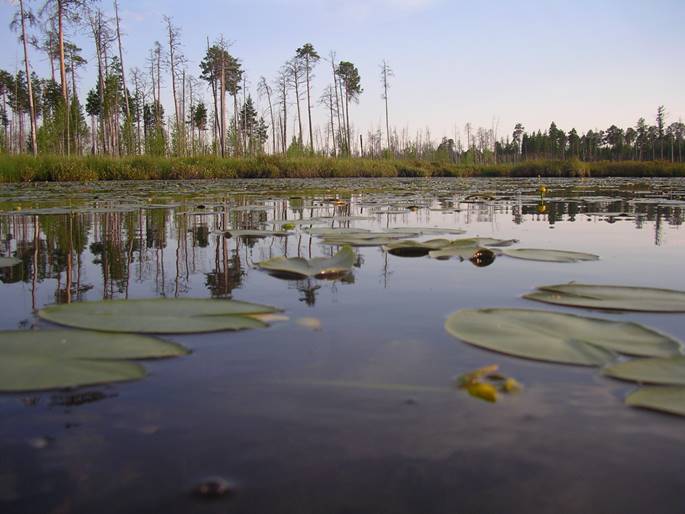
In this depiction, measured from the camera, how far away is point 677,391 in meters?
0.71

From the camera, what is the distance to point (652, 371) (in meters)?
0.77

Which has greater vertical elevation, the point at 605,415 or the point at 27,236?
the point at 27,236

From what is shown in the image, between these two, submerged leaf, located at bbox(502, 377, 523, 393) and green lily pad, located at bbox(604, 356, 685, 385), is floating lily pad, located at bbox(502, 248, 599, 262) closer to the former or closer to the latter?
green lily pad, located at bbox(604, 356, 685, 385)

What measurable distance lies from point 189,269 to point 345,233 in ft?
3.34

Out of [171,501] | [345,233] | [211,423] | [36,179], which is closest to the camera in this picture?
[171,501]

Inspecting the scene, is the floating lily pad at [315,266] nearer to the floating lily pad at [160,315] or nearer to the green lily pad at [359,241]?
the floating lily pad at [160,315]

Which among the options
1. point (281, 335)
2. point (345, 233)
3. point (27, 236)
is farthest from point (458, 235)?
point (27, 236)

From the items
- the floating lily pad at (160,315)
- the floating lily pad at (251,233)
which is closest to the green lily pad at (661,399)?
the floating lily pad at (160,315)

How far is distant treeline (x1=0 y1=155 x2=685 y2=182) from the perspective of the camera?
42.5 feet

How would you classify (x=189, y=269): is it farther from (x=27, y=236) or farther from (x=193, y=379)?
(x=27, y=236)

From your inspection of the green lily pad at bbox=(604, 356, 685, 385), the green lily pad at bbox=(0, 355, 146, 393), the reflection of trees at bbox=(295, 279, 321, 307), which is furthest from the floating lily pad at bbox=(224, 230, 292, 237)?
the green lily pad at bbox=(604, 356, 685, 385)

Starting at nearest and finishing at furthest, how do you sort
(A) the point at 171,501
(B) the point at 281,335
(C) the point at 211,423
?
(A) the point at 171,501 < (C) the point at 211,423 < (B) the point at 281,335

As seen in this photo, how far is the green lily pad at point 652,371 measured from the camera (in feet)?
2.45

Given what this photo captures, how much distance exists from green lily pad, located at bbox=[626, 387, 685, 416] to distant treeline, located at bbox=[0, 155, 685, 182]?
549 inches
